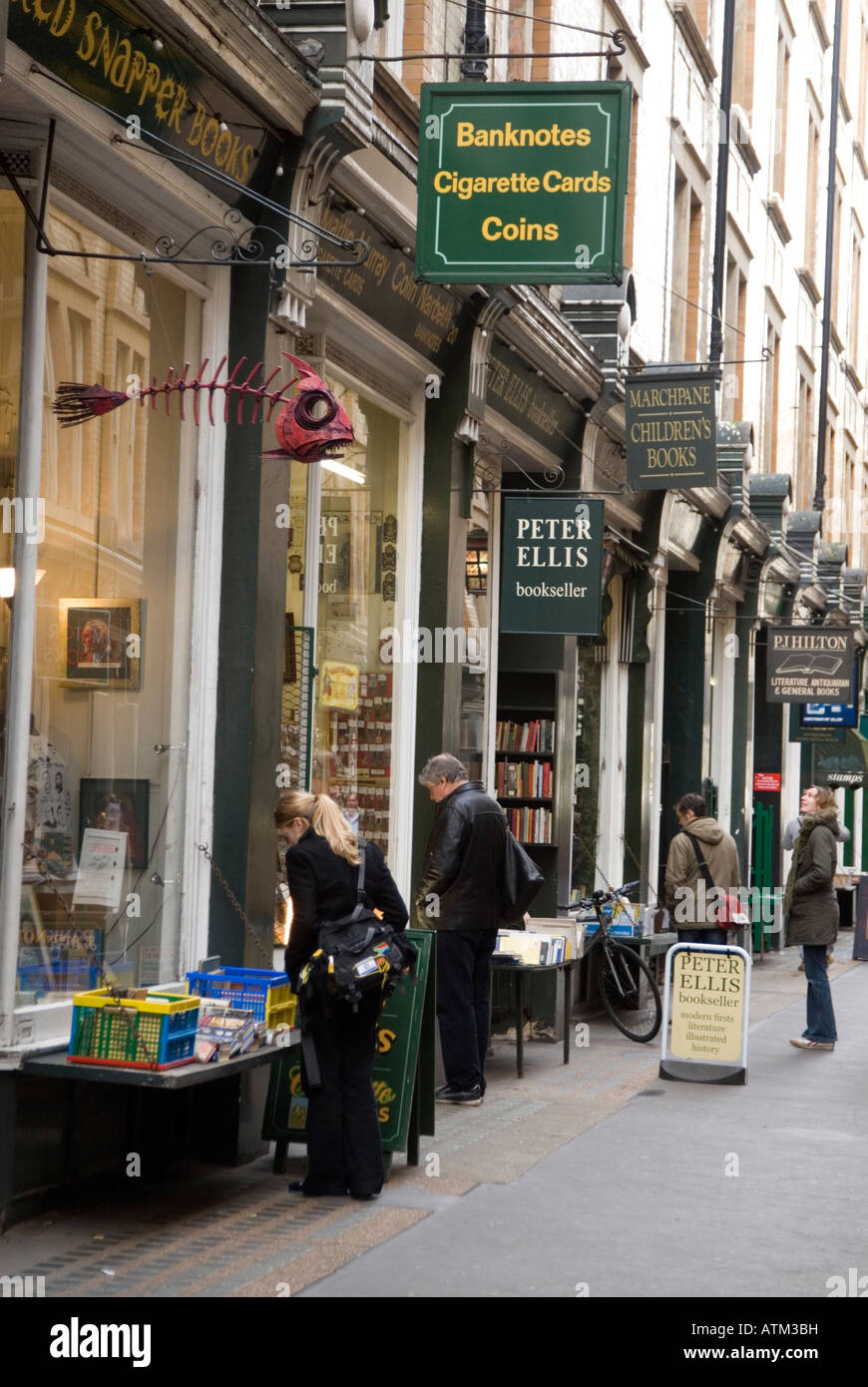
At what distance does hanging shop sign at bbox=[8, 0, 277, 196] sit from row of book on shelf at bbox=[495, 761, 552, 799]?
696 centimetres

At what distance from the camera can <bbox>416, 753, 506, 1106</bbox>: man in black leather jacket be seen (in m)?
10.2

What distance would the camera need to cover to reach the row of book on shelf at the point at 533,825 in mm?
14516

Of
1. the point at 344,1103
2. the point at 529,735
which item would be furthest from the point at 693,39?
the point at 344,1103

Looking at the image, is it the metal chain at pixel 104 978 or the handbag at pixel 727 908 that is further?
the handbag at pixel 727 908

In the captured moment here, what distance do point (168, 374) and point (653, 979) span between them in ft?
23.7

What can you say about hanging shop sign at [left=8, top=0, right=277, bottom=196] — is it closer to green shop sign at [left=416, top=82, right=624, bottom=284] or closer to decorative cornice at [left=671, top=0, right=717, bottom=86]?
green shop sign at [left=416, top=82, right=624, bottom=284]

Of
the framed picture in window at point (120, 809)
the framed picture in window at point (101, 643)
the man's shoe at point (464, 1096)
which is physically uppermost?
the framed picture in window at point (101, 643)

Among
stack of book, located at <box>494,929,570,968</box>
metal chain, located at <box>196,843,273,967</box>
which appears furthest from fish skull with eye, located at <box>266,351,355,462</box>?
stack of book, located at <box>494,929,570,968</box>

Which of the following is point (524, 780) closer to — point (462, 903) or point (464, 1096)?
point (462, 903)

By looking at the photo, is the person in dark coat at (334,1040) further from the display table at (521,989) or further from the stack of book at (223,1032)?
the display table at (521,989)

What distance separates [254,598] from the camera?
8.48 m

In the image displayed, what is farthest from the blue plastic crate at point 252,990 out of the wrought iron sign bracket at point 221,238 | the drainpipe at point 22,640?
the wrought iron sign bracket at point 221,238

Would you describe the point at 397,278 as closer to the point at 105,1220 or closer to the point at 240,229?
the point at 240,229

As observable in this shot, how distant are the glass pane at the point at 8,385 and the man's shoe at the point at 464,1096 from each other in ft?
13.6
